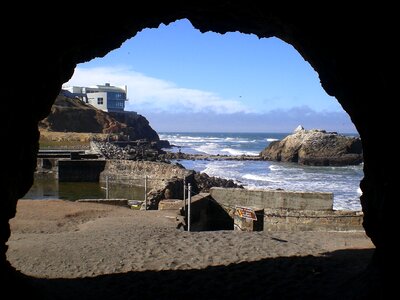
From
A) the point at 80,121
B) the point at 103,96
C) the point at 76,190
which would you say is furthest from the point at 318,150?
the point at 103,96

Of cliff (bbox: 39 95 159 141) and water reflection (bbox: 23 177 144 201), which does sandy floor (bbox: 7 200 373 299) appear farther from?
cliff (bbox: 39 95 159 141)

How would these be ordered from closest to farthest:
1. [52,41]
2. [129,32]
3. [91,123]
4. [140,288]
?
[52,41] < [140,288] < [129,32] < [91,123]

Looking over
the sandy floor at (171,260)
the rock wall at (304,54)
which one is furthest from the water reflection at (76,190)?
the rock wall at (304,54)

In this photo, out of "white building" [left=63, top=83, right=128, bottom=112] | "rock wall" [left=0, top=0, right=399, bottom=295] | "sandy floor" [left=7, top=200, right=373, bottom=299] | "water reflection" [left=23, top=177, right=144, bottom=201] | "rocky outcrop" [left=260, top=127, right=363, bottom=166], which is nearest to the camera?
"rock wall" [left=0, top=0, right=399, bottom=295]

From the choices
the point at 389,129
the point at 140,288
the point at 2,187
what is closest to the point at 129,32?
the point at 2,187

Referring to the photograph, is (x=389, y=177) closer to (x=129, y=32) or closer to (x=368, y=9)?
(x=368, y=9)

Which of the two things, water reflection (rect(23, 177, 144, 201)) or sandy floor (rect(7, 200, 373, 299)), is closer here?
sandy floor (rect(7, 200, 373, 299))

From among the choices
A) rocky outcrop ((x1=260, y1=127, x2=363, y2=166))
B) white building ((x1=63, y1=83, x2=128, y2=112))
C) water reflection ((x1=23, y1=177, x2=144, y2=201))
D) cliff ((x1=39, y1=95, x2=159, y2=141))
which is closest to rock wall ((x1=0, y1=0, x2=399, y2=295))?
water reflection ((x1=23, y1=177, x2=144, y2=201))

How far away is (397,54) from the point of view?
16.0 feet

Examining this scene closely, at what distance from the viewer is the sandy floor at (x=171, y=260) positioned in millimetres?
7922

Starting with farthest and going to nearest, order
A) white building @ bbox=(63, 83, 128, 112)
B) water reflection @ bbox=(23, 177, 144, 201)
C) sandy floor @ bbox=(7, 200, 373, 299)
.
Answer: white building @ bbox=(63, 83, 128, 112) < water reflection @ bbox=(23, 177, 144, 201) < sandy floor @ bbox=(7, 200, 373, 299)

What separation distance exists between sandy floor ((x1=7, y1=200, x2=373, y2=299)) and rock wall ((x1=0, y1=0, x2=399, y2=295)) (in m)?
1.63

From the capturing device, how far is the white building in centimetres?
10406

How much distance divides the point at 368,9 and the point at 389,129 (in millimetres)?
1475
